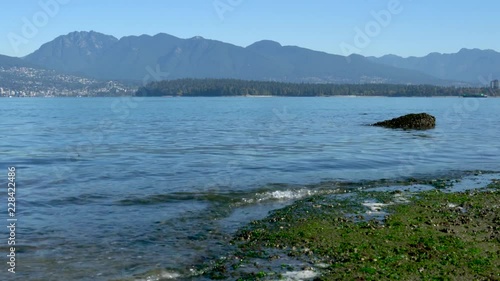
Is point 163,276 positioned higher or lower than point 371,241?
lower

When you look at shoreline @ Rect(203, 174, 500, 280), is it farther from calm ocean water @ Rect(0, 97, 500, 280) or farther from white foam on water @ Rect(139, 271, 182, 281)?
calm ocean water @ Rect(0, 97, 500, 280)

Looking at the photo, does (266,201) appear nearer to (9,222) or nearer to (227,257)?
(227,257)

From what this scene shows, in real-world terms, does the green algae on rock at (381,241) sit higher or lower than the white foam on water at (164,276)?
higher

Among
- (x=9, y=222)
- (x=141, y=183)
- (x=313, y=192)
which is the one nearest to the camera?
(x=9, y=222)

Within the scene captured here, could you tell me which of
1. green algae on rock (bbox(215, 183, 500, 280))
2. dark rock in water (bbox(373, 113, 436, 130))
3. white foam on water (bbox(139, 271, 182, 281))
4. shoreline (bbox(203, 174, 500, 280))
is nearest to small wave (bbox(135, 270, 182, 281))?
white foam on water (bbox(139, 271, 182, 281))

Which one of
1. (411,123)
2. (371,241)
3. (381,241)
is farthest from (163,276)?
(411,123)

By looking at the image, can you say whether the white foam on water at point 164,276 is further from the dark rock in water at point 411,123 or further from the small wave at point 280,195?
the dark rock in water at point 411,123

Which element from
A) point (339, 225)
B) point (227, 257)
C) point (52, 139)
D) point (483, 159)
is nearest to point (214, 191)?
point (339, 225)

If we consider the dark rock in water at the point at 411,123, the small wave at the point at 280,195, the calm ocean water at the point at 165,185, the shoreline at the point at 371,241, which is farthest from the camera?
the dark rock in water at the point at 411,123

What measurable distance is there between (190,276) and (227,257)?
1.94 m

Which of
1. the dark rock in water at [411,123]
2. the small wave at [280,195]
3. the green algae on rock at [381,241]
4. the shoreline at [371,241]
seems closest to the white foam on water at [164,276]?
the shoreline at [371,241]

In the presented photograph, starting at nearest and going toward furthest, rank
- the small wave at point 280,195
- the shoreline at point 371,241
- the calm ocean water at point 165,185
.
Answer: the shoreline at point 371,241 → the calm ocean water at point 165,185 → the small wave at point 280,195

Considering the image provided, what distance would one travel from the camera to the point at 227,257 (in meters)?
18.3

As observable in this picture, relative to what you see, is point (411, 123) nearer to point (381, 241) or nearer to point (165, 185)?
point (165, 185)
